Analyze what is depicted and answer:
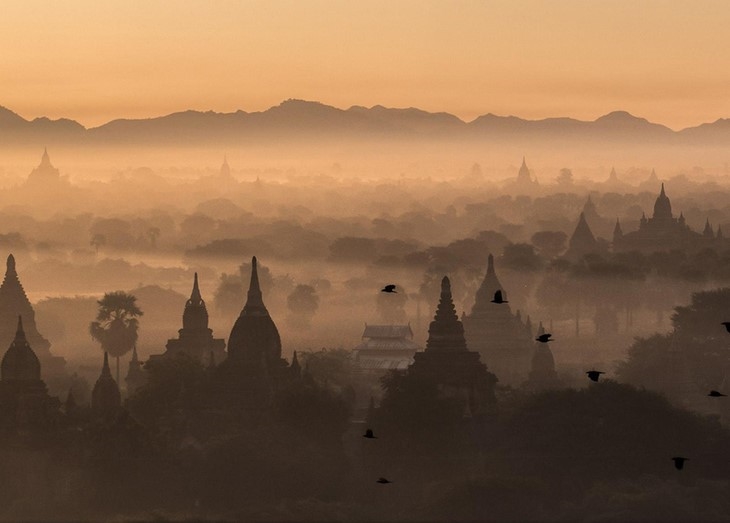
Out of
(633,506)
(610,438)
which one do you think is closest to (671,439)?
(610,438)

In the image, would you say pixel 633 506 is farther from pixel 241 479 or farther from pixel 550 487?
pixel 241 479

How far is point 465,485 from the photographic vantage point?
18200 cm

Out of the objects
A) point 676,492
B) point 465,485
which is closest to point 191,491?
point 465,485

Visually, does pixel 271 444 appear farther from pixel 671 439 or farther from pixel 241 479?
pixel 671 439

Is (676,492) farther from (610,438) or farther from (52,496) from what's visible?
(52,496)

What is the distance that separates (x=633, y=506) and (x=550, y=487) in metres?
9.42

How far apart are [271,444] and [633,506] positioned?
26.6 metres

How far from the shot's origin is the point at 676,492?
599 ft

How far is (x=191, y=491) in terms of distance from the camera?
18812cm

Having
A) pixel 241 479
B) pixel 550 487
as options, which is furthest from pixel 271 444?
pixel 550 487

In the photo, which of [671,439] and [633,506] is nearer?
[633,506]

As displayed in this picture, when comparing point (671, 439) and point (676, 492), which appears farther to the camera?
point (671, 439)

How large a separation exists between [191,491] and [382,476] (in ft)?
44.4

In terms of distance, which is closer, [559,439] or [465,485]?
[465,485]
